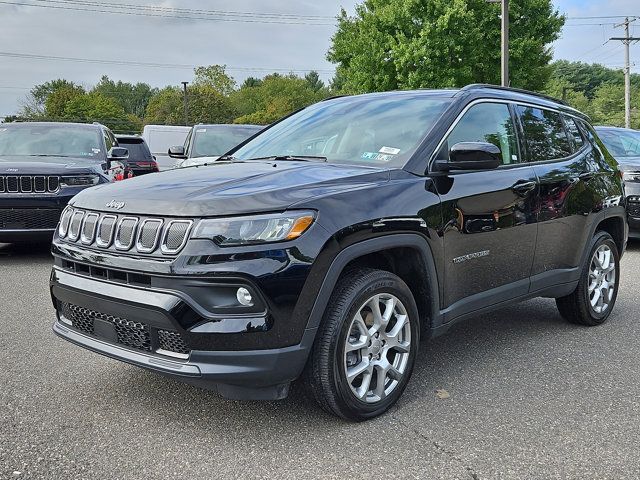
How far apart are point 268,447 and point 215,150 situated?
8416 mm

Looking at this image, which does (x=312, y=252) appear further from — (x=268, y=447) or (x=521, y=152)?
(x=521, y=152)

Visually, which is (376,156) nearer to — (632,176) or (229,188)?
(229,188)

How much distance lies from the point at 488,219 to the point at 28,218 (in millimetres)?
5707

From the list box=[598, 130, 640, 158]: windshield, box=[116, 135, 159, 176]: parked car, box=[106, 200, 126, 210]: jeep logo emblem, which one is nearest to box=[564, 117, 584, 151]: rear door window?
box=[106, 200, 126, 210]: jeep logo emblem

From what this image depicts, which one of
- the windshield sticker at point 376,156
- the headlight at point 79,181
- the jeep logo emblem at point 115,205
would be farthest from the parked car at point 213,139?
the jeep logo emblem at point 115,205

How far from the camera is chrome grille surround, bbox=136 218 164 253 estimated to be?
2.87 m

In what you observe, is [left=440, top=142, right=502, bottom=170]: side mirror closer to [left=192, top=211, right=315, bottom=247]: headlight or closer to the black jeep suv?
the black jeep suv

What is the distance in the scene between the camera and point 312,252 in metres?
2.88

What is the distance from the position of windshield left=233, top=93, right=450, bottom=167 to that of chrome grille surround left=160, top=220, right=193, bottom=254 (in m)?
1.26

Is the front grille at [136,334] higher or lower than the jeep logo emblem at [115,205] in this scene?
lower

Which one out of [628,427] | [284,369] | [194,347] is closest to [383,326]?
[284,369]

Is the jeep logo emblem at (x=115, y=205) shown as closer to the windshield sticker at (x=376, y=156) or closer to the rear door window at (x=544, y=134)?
the windshield sticker at (x=376, y=156)

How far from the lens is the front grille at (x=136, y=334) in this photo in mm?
2895

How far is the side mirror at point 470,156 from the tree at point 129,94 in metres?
120
